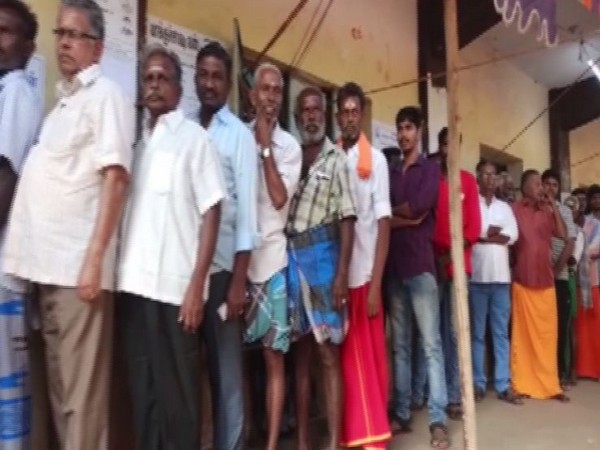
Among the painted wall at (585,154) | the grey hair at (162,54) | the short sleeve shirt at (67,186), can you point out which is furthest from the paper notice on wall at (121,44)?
the painted wall at (585,154)

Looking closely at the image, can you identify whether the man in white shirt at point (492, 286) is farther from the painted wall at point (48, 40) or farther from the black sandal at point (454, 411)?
the painted wall at point (48, 40)

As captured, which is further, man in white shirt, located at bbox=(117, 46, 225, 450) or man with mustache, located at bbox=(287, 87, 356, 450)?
man with mustache, located at bbox=(287, 87, 356, 450)

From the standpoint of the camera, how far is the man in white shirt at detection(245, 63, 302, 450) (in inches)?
104

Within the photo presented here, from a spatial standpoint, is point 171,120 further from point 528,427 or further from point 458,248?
point 528,427

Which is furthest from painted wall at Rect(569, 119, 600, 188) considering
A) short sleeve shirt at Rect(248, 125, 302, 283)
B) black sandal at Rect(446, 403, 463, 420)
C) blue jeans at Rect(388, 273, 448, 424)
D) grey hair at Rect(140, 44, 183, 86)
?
grey hair at Rect(140, 44, 183, 86)

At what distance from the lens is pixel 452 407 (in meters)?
3.96

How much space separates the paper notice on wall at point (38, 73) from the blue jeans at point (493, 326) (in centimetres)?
311

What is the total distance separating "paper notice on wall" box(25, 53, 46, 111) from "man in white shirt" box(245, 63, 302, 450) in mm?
846

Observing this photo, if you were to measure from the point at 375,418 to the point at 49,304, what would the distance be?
5.20 ft

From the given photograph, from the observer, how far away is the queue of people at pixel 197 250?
2076 millimetres

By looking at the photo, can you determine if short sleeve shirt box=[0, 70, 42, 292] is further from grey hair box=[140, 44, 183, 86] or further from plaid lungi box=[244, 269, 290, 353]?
plaid lungi box=[244, 269, 290, 353]

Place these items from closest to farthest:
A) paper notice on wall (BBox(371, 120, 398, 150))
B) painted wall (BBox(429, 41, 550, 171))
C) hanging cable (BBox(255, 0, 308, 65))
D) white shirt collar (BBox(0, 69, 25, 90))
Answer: white shirt collar (BBox(0, 69, 25, 90)), hanging cable (BBox(255, 0, 308, 65)), paper notice on wall (BBox(371, 120, 398, 150)), painted wall (BBox(429, 41, 550, 171))

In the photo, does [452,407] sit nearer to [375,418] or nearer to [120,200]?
[375,418]

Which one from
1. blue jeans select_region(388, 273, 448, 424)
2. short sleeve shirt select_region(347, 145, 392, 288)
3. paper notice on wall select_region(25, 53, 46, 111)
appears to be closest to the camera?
paper notice on wall select_region(25, 53, 46, 111)
